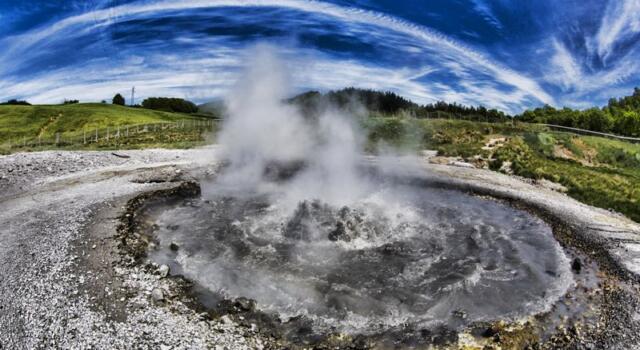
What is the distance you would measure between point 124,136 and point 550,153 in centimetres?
4582

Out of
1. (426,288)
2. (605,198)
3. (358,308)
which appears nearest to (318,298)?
(358,308)

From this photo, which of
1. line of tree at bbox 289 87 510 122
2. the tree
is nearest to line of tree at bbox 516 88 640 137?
line of tree at bbox 289 87 510 122

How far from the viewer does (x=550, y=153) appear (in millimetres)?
41719

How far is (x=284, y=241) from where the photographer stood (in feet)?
54.5

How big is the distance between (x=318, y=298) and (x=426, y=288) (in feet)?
11.6

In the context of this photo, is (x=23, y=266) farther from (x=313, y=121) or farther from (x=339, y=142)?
(x=313, y=121)

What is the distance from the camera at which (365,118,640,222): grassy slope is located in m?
27.5

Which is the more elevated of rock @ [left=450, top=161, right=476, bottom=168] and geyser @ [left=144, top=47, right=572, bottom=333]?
rock @ [left=450, top=161, right=476, bottom=168]

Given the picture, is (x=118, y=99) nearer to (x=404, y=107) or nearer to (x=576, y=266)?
(x=404, y=107)

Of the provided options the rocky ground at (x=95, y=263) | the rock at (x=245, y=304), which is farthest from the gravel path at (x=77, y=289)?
the rock at (x=245, y=304)

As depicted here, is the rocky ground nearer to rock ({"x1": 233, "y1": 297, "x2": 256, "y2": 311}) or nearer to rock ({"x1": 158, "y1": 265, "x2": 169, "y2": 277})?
rock ({"x1": 158, "y1": 265, "x2": 169, "y2": 277})

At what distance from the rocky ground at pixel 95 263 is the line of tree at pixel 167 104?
90.5 m

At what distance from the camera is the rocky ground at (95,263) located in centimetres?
973

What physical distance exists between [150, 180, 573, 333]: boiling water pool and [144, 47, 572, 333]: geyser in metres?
0.05
